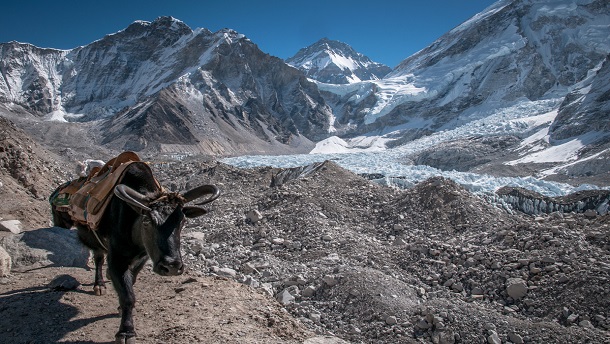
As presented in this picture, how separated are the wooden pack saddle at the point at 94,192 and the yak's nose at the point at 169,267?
1.16 meters

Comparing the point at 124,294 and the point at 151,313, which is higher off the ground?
the point at 124,294

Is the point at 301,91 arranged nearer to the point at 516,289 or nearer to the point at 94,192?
the point at 516,289

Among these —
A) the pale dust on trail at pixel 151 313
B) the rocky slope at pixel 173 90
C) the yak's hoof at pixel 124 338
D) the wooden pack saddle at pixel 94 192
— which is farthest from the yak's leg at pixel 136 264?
the rocky slope at pixel 173 90

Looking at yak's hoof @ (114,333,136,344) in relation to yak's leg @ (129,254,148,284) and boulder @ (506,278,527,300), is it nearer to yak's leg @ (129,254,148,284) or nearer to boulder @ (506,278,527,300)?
yak's leg @ (129,254,148,284)

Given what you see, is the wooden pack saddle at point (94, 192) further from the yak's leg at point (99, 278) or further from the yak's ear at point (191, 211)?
the yak's ear at point (191, 211)

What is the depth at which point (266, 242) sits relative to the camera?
988 cm

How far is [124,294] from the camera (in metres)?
4.13

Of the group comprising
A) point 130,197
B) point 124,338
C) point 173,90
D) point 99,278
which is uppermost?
point 173,90

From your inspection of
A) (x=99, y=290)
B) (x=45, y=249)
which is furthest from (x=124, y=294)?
(x=45, y=249)

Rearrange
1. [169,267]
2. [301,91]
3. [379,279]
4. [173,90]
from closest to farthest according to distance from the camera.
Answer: [169,267] < [379,279] < [173,90] < [301,91]

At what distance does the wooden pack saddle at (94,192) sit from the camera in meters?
4.63

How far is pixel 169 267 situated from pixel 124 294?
0.80 meters

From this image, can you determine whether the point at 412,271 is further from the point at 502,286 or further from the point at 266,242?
the point at 266,242

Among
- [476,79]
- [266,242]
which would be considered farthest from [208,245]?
[476,79]
